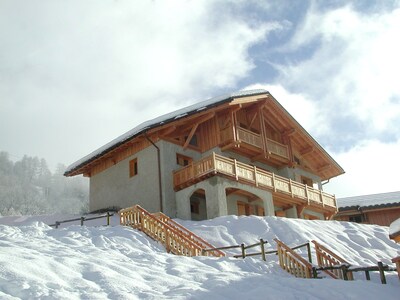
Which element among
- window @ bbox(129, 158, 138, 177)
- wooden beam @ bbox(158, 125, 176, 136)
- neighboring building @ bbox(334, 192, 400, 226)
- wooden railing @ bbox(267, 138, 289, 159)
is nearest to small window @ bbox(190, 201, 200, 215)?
window @ bbox(129, 158, 138, 177)

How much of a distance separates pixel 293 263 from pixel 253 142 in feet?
44.0

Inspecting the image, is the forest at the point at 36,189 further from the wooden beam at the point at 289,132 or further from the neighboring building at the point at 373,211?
the wooden beam at the point at 289,132

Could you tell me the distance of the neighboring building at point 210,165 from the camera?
2248 centimetres

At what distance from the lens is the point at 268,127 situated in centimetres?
2933

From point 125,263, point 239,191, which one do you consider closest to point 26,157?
point 239,191

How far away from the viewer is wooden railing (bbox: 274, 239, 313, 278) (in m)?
12.4

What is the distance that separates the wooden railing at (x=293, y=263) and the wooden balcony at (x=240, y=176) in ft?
27.1

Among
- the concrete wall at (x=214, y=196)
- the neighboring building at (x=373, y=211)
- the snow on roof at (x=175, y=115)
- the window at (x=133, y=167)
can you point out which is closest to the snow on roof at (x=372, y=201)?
the neighboring building at (x=373, y=211)

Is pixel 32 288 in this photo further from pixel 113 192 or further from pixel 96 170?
pixel 96 170

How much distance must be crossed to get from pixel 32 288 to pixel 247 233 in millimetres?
12291

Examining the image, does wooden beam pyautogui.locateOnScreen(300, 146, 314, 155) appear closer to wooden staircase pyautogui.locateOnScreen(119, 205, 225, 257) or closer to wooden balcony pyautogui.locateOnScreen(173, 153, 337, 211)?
wooden balcony pyautogui.locateOnScreen(173, 153, 337, 211)

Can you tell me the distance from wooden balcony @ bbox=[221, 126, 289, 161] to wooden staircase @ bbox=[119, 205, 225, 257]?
8.38 m

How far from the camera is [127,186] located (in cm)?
2512

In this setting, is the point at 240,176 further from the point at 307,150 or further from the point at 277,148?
the point at 307,150
